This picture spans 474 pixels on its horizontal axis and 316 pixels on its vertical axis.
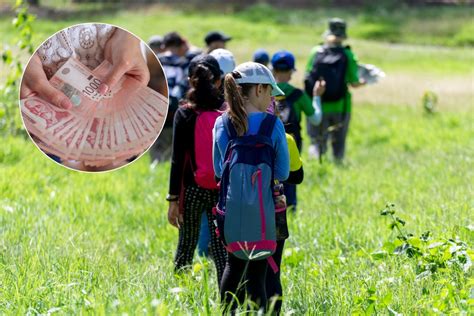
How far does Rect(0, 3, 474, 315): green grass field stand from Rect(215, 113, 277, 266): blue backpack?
0.95 feet

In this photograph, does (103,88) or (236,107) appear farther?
(103,88)

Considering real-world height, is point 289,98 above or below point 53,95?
below

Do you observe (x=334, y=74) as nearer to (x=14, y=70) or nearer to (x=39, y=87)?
(x=14, y=70)

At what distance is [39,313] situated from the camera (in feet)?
14.3

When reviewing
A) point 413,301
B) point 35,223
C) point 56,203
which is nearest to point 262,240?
point 413,301

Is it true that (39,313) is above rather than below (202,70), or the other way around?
below

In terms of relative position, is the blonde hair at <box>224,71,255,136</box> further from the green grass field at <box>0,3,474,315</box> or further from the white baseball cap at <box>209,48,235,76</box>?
the white baseball cap at <box>209,48,235,76</box>

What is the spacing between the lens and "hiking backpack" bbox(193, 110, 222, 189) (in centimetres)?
550

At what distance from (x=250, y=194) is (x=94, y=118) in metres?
1.17

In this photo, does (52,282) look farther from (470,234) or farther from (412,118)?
(412,118)

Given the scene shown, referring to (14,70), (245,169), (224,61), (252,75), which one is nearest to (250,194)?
(245,169)

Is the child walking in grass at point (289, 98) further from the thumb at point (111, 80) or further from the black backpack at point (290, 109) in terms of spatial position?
the thumb at point (111, 80)

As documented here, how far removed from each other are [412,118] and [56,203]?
34.1ft

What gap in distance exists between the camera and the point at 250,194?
14.7ft
